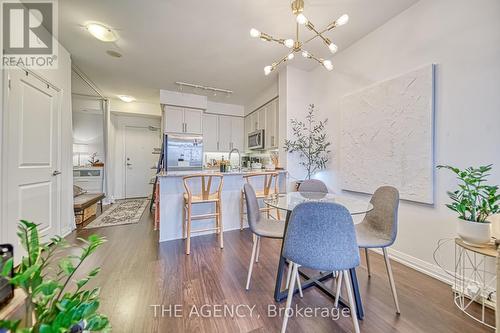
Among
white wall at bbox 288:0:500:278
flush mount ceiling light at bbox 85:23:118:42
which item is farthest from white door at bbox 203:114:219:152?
white wall at bbox 288:0:500:278

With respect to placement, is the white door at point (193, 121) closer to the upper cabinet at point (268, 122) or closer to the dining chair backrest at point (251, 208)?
the upper cabinet at point (268, 122)

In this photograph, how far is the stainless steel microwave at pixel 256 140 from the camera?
4.42 meters

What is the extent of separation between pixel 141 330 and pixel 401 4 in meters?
3.69

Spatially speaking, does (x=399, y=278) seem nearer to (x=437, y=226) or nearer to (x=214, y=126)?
(x=437, y=226)

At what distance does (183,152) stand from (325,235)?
165 inches

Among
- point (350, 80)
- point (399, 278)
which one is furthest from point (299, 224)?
point (350, 80)

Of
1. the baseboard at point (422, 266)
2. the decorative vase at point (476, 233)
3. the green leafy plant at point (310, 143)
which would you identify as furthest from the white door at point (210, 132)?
the decorative vase at point (476, 233)

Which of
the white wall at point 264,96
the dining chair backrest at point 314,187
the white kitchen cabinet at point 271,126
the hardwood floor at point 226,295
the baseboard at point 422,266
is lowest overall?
the hardwood floor at point 226,295

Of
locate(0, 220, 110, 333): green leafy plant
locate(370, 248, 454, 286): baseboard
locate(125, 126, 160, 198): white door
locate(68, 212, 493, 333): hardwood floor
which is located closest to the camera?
locate(0, 220, 110, 333): green leafy plant

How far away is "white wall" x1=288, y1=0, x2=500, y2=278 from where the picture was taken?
1562mm

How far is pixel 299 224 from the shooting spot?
1.11m

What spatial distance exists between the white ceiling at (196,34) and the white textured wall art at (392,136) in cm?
84

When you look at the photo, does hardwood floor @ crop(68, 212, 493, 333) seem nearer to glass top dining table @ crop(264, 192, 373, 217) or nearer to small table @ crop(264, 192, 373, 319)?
small table @ crop(264, 192, 373, 319)

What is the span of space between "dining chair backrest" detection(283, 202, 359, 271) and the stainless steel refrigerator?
404 cm
